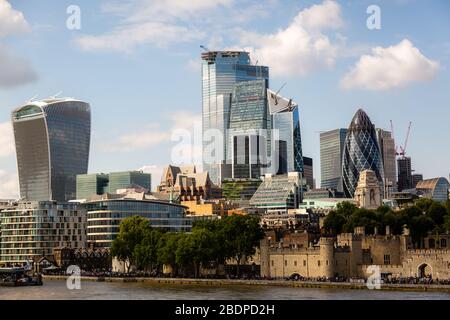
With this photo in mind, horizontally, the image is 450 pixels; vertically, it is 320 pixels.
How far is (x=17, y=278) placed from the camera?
121 meters

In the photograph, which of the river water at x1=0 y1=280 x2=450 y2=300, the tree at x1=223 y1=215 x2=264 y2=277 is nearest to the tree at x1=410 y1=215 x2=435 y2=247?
the tree at x1=223 y1=215 x2=264 y2=277

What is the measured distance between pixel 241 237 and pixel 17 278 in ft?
102

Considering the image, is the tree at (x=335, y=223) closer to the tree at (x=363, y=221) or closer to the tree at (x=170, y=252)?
the tree at (x=363, y=221)

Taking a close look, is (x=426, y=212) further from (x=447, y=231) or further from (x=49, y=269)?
(x=49, y=269)

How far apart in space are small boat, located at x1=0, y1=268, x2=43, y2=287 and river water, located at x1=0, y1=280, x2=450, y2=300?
5.41 m

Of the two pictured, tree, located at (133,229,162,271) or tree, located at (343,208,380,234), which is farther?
tree, located at (133,229,162,271)

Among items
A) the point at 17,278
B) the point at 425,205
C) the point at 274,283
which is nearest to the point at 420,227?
the point at 425,205

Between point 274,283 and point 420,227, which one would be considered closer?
point 274,283

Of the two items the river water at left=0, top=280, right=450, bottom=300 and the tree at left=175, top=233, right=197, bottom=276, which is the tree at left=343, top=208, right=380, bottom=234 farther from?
the river water at left=0, top=280, right=450, bottom=300

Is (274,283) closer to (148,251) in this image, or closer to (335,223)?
(148,251)

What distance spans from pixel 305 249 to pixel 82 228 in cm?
8227

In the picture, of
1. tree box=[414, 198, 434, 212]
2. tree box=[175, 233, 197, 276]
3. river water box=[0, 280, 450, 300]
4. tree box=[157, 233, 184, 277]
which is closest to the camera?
river water box=[0, 280, 450, 300]

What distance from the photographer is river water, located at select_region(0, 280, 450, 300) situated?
85.9 metres

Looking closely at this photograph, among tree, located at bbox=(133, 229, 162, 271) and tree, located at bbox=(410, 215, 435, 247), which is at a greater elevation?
tree, located at bbox=(410, 215, 435, 247)
